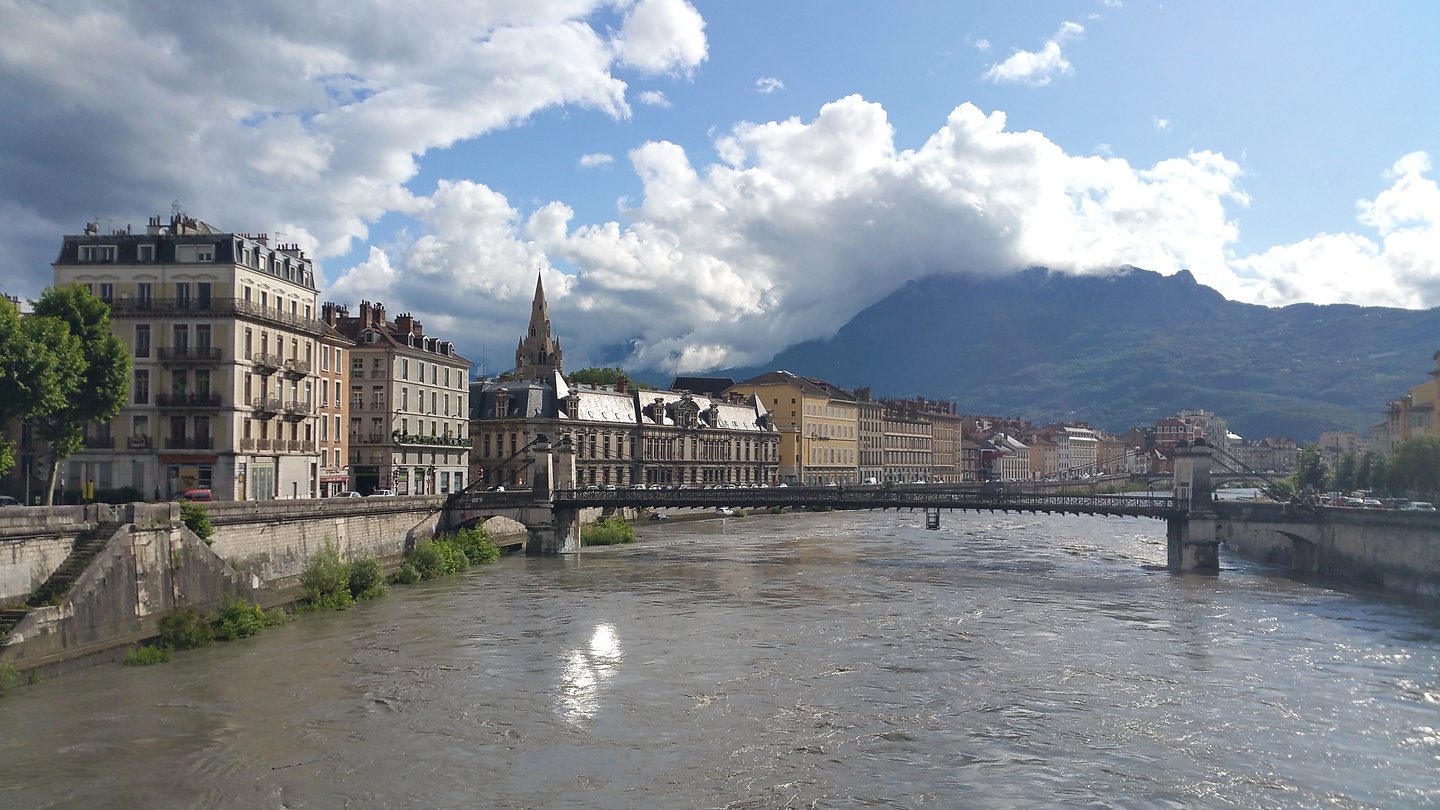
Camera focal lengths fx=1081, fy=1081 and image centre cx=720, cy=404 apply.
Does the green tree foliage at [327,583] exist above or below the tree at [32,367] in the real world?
below

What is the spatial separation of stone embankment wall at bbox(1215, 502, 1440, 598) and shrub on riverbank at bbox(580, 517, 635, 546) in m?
36.1

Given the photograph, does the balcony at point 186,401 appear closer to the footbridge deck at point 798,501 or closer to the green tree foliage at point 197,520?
the footbridge deck at point 798,501

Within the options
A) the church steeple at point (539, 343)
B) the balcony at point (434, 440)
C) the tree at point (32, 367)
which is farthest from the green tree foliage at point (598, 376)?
the tree at point (32, 367)

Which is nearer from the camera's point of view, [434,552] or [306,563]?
[306,563]

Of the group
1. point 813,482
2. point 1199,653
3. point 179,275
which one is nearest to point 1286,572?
point 1199,653

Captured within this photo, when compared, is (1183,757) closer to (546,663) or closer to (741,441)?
(546,663)

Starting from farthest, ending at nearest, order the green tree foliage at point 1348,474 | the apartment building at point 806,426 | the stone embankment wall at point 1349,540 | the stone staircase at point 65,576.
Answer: the apartment building at point 806,426
the green tree foliage at point 1348,474
the stone embankment wall at point 1349,540
the stone staircase at point 65,576

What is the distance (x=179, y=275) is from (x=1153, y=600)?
150 ft

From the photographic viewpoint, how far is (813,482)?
13138 centimetres

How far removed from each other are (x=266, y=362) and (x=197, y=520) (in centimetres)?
1810

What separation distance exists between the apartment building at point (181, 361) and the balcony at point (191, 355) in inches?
1.8

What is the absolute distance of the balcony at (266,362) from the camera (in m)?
51.1

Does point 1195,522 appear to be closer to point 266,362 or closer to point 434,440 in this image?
point 266,362

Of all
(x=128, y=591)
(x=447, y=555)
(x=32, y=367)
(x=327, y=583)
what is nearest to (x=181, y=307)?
(x=32, y=367)
